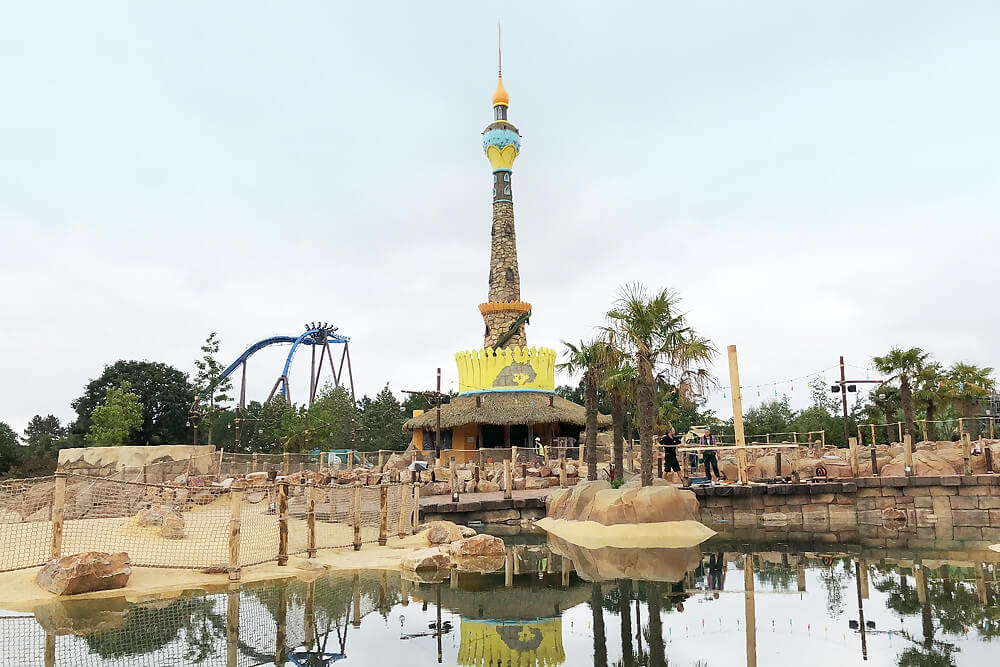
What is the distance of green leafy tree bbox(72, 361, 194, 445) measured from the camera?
46406 millimetres

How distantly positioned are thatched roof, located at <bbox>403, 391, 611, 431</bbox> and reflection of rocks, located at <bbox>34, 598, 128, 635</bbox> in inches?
976

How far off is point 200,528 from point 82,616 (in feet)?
26.0

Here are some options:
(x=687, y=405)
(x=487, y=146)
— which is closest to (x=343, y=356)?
(x=487, y=146)

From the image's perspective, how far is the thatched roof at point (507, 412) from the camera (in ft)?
111

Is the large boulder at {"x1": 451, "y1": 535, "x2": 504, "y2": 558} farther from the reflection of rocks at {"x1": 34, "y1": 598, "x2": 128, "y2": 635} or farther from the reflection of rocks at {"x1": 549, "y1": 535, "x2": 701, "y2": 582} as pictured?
the reflection of rocks at {"x1": 34, "y1": 598, "x2": 128, "y2": 635}

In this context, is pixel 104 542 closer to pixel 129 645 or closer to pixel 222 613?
pixel 222 613

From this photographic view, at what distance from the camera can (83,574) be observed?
31.9 ft

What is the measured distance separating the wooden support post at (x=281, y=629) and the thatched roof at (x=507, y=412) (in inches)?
932

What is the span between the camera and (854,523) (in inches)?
742

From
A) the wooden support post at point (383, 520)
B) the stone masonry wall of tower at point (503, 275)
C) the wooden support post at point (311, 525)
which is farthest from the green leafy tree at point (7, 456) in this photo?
the wooden support post at point (311, 525)

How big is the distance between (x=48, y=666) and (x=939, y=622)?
9.31m

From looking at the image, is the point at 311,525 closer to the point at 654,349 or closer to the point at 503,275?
the point at 654,349

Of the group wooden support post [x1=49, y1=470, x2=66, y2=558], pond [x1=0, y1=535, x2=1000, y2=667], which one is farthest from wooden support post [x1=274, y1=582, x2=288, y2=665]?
wooden support post [x1=49, y1=470, x2=66, y2=558]

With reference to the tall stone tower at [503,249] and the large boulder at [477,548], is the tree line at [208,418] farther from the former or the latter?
the large boulder at [477,548]
